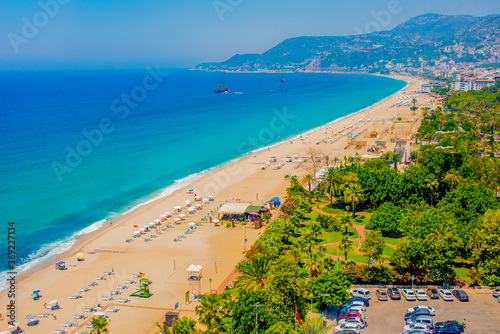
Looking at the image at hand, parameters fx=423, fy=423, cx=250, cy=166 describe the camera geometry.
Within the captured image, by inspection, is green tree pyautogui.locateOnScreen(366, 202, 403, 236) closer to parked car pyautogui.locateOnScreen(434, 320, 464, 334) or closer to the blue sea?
parked car pyautogui.locateOnScreen(434, 320, 464, 334)

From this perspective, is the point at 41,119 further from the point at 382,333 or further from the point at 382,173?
the point at 382,333

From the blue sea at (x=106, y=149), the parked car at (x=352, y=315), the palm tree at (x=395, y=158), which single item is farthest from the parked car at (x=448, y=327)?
the palm tree at (x=395, y=158)

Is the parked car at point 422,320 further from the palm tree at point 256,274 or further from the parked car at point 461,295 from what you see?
the palm tree at point 256,274

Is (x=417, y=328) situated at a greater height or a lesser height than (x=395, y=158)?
lesser

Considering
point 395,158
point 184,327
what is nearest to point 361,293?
point 184,327

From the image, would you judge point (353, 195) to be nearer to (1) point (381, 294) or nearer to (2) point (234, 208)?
(2) point (234, 208)

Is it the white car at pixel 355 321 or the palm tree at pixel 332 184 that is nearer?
the white car at pixel 355 321

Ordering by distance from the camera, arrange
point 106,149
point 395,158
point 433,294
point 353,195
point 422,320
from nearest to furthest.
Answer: point 422,320
point 433,294
point 353,195
point 395,158
point 106,149
